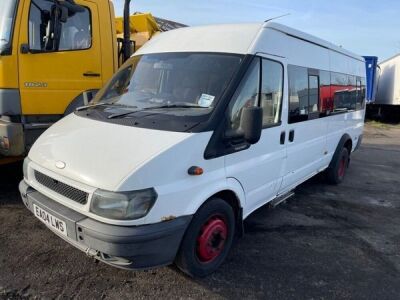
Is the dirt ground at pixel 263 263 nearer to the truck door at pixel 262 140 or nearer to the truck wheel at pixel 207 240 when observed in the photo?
the truck wheel at pixel 207 240

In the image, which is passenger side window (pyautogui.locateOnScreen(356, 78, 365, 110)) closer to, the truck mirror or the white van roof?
the white van roof

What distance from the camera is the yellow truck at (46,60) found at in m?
4.59

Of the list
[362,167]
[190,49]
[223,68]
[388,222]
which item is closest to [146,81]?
[190,49]

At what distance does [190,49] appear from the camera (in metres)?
3.88

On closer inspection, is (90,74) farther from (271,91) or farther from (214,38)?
(271,91)

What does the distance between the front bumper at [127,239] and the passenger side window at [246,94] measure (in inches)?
39.8

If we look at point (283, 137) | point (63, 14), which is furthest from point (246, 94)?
point (63, 14)

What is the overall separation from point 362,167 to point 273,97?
532 centimetres

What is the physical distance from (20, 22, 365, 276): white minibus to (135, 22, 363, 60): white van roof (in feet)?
0.05

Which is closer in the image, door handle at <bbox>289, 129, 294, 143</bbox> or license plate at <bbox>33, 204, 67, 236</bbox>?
license plate at <bbox>33, 204, 67, 236</bbox>

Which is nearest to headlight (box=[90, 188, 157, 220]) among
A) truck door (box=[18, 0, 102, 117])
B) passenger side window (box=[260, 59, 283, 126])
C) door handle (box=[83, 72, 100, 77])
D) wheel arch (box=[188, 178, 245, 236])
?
wheel arch (box=[188, 178, 245, 236])

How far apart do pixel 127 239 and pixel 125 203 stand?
0.85ft

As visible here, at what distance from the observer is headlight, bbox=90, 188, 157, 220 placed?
267cm

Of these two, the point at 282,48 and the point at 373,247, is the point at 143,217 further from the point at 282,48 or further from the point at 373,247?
the point at 373,247
